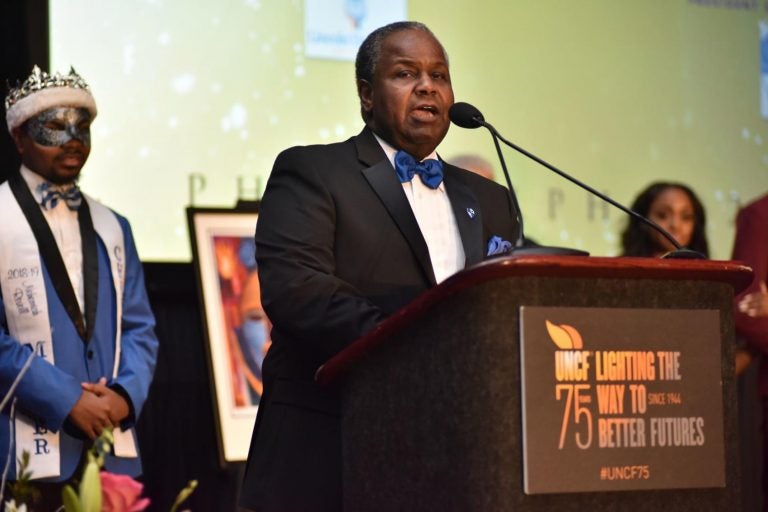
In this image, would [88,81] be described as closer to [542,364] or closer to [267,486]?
[267,486]

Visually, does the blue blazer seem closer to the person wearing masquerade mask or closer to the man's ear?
the person wearing masquerade mask

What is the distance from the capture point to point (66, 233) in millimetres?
4004

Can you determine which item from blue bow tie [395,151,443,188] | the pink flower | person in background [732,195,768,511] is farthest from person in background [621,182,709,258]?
the pink flower

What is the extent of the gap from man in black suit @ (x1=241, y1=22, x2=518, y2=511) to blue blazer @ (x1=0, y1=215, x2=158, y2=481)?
1.26 meters

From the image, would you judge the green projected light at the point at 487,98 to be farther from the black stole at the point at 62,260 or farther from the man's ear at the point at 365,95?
the man's ear at the point at 365,95

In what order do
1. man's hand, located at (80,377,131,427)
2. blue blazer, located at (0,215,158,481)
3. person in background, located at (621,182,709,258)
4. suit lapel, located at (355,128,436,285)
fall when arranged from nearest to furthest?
suit lapel, located at (355,128,436,285) < blue blazer, located at (0,215,158,481) < man's hand, located at (80,377,131,427) < person in background, located at (621,182,709,258)

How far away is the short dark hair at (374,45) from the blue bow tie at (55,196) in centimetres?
151

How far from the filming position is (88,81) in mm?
4652

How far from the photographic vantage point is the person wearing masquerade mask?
3.72 m

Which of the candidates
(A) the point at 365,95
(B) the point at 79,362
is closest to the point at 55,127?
(B) the point at 79,362

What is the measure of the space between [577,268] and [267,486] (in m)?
0.89

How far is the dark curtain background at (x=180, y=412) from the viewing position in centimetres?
484

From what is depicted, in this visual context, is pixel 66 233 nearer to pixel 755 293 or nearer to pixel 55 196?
pixel 55 196

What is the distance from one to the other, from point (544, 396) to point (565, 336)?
0.09 m
